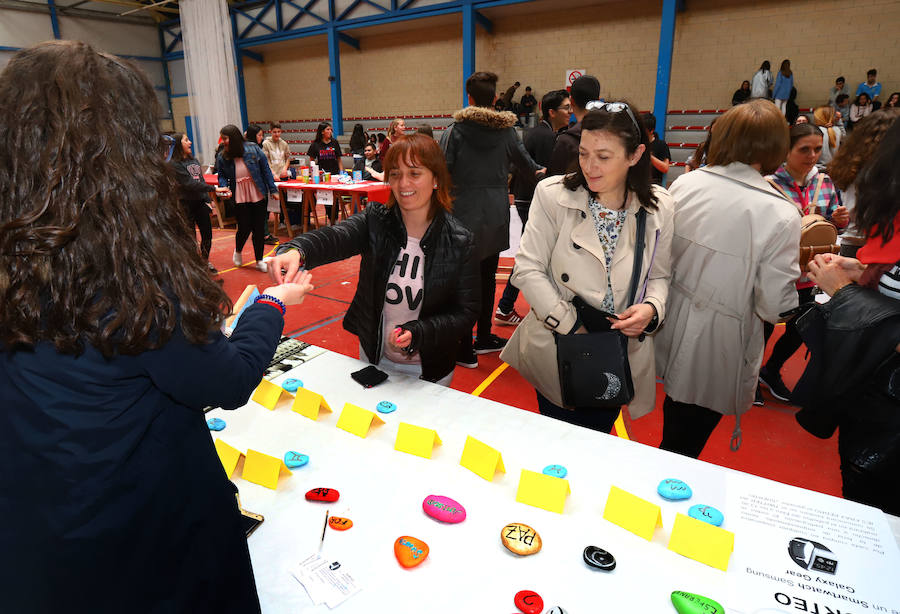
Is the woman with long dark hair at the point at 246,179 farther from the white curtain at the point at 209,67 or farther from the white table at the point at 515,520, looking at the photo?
the white curtain at the point at 209,67

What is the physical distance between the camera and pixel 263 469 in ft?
3.88

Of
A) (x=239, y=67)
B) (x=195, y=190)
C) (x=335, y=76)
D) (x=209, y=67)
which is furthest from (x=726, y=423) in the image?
(x=239, y=67)

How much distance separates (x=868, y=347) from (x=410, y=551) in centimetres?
116

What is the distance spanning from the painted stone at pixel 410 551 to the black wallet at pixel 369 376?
0.65 meters

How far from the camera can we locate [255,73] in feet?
52.5

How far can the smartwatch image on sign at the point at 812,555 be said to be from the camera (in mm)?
958

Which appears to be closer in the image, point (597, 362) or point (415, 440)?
point (415, 440)

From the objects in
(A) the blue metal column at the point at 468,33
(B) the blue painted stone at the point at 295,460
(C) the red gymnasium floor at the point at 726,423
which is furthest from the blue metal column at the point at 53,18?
(B) the blue painted stone at the point at 295,460

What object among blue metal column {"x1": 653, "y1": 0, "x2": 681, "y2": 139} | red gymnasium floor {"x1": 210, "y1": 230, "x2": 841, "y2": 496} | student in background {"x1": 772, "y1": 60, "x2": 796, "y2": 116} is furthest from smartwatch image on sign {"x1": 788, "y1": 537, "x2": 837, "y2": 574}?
student in background {"x1": 772, "y1": 60, "x2": 796, "y2": 116}

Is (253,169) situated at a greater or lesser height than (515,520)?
greater

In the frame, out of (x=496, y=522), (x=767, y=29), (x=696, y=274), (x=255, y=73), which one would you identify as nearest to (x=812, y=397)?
(x=696, y=274)

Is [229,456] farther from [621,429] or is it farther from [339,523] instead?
[621,429]

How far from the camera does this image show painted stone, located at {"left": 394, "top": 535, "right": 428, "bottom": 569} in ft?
3.14

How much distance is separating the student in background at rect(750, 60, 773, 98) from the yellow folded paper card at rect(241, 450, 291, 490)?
1017cm
